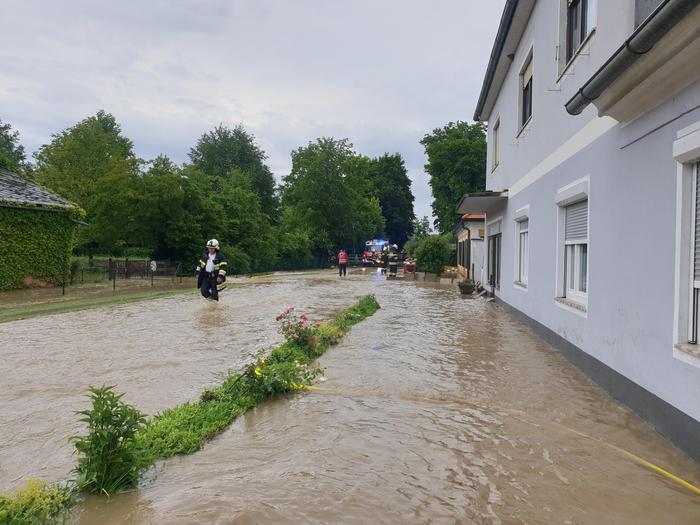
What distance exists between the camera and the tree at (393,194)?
76062 mm

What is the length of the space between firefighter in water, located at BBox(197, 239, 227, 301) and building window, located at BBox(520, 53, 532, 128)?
27.2 feet

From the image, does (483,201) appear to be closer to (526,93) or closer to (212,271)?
(526,93)

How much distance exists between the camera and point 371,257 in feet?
159

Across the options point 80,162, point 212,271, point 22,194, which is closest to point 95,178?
point 80,162

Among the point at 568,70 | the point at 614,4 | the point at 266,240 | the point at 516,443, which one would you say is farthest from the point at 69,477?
the point at 266,240

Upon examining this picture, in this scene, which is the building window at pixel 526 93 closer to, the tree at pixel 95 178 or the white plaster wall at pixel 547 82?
the white plaster wall at pixel 547 82

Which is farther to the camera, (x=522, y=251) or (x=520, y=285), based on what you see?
(x=522, y=251)

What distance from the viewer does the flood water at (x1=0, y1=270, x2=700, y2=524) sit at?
10.5 feet

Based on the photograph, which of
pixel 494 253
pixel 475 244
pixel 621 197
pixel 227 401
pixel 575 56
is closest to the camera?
pixel 227 401

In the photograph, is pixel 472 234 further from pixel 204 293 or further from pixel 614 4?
pixel 614 4

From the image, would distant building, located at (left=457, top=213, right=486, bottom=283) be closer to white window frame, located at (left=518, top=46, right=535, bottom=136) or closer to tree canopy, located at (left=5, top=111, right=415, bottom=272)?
white window frame, located at (left=518, top=46, right=535, bottom=136)

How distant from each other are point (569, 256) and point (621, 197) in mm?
2520

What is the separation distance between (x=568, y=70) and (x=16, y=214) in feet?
63.3

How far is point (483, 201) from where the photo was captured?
1427cm
